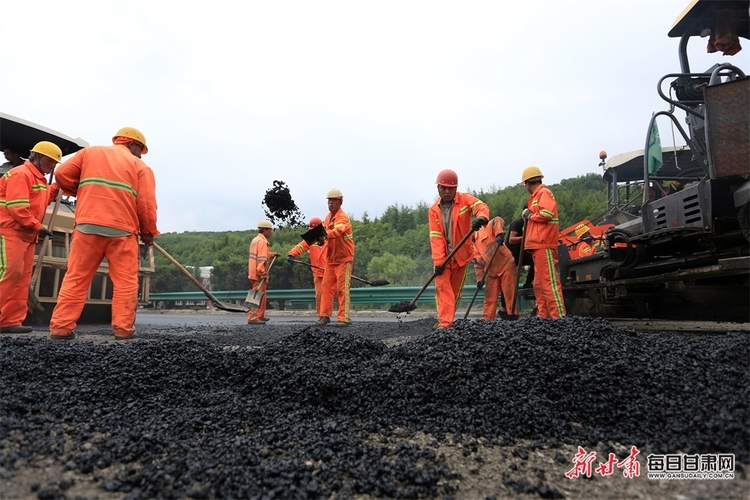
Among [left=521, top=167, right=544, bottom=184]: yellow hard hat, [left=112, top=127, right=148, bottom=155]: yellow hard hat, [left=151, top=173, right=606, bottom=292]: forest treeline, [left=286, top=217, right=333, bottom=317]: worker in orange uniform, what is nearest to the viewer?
[left=112, top=127, right=148, bottom=155]: yellow hard hat

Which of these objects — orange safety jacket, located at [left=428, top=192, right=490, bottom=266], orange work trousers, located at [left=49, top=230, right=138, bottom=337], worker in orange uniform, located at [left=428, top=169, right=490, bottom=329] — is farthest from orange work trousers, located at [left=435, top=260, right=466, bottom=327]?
orange work trousers, located at [left=49, top=230, right=138, bottom=337]

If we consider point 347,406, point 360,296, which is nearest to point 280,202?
point 360,296

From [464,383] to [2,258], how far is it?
5.18m

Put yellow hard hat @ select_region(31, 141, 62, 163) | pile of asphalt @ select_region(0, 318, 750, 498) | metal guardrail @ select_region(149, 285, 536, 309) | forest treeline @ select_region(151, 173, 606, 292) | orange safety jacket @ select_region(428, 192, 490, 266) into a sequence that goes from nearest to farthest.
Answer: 1. pile of asphalt @ select_region(0, 318, 750, 498)
2. yellow hard hat @ select_region(31, 141, 62, 163)
3. orange safety jacket @ select_region(428, 192, 490, 266)
4. metal guardrail @ select_region(149, 285, 536, 309)
5. forest treeline @ select_region(151, 173, 606, 292)

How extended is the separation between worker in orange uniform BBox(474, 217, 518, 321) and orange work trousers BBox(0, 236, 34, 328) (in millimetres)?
5833

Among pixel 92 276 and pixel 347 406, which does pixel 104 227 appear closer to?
pixel 92 276

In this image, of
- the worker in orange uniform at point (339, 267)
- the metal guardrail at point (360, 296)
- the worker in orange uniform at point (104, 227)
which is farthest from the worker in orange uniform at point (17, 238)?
the metal guardrail at point (360, 296)

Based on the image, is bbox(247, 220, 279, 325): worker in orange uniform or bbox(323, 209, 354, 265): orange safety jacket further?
bbox(247, 220, 279, 325): worker in orange uniform

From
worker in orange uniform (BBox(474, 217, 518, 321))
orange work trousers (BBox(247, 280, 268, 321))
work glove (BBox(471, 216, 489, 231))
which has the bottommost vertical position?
orange work trousers (BBox(247, 280, 268, 321))

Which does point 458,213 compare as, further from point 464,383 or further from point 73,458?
point 73,458

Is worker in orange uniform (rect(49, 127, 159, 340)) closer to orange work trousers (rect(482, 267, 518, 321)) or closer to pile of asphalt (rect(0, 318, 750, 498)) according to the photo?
pile of asphalt (rect(0, 318, 750, 498))

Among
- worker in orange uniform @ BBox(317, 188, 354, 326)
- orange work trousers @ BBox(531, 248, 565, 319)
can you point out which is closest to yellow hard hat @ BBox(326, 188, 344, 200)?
worker in orange uniform @ BBox(317, 188, 354, 326)

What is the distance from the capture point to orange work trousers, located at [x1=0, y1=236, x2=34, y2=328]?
4.87 metres

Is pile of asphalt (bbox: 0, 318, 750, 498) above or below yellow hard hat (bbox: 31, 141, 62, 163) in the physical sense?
below
